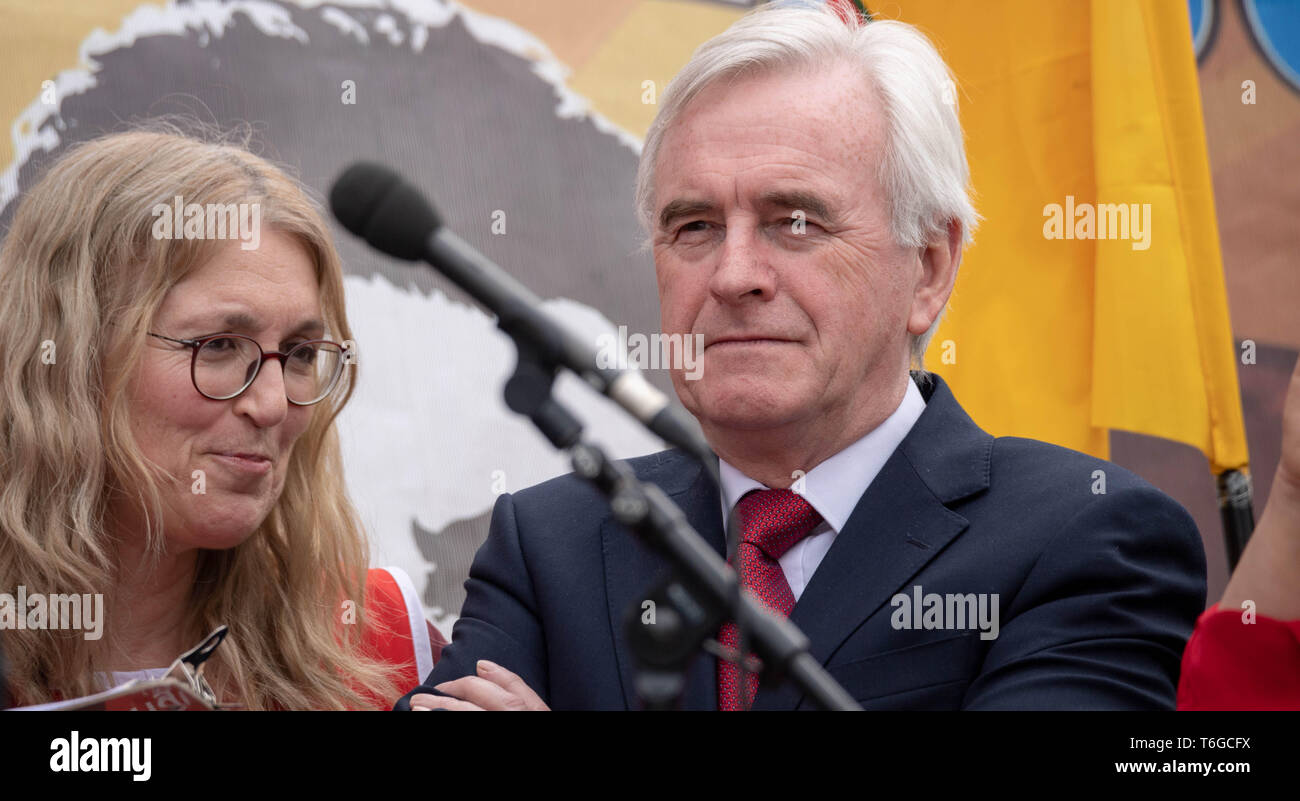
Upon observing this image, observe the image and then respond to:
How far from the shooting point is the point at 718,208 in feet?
7.86

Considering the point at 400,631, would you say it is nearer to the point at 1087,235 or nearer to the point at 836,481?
the point at 836,481

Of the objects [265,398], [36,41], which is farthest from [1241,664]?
[36,41]

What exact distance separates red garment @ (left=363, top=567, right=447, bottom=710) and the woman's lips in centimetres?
69

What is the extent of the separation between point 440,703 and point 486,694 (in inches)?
3.6

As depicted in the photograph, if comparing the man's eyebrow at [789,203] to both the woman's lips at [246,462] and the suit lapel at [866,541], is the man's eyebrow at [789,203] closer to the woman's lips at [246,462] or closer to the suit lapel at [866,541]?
the suit lapel at [866,541]

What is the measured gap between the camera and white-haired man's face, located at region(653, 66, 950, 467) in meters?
2.30

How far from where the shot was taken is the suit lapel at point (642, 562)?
2270 millimetres

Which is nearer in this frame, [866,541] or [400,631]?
[866,541]

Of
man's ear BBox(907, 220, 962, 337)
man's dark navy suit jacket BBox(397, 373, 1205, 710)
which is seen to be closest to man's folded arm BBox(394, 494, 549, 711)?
man's dark navy suit jacket BBox(397, 373, 1205, 710)

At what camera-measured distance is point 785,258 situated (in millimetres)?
2355

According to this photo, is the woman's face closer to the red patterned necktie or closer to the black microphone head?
the red patterned necktie
